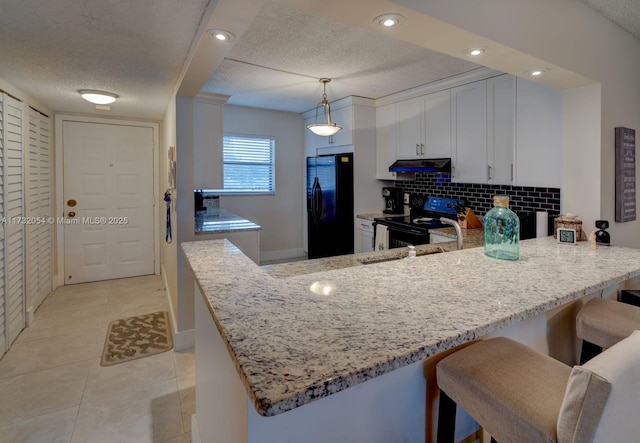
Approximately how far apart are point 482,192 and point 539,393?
2.95 metres

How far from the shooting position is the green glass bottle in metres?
1.66

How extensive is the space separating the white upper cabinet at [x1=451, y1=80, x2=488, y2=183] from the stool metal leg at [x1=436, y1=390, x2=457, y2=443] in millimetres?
2573

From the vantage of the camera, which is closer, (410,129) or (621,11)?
(621,11)

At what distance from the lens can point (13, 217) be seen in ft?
9.39

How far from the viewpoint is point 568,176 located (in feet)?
7.53

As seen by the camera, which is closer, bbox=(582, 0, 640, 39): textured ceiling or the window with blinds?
bbox=(582, 0, 640, 39): textured ceiling

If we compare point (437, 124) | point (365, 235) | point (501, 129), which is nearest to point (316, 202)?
point (365, 235)

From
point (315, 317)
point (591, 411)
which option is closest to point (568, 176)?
point (591, 411)

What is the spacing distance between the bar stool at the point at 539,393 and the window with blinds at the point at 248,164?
4276 millimetres

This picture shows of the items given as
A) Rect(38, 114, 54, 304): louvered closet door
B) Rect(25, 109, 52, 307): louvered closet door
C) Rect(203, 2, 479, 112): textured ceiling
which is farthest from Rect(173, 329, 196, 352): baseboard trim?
Rect(203, 2, 479, 112): textured ceiling

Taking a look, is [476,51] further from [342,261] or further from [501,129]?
[501,129]

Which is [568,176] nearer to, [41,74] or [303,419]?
[303,419]

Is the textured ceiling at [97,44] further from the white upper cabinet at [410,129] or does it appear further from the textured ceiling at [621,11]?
the white upper cabinet at [410,129]

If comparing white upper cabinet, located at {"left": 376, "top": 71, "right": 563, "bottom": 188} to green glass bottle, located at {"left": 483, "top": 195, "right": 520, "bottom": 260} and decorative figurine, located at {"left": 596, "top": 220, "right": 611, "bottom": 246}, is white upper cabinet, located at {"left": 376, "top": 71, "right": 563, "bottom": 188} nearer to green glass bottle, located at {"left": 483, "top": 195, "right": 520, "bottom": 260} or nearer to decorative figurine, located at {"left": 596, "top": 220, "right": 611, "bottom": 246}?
decorative figurine, located at {"left": 596, "top": 220, "right": 611, "bottom": 246}
